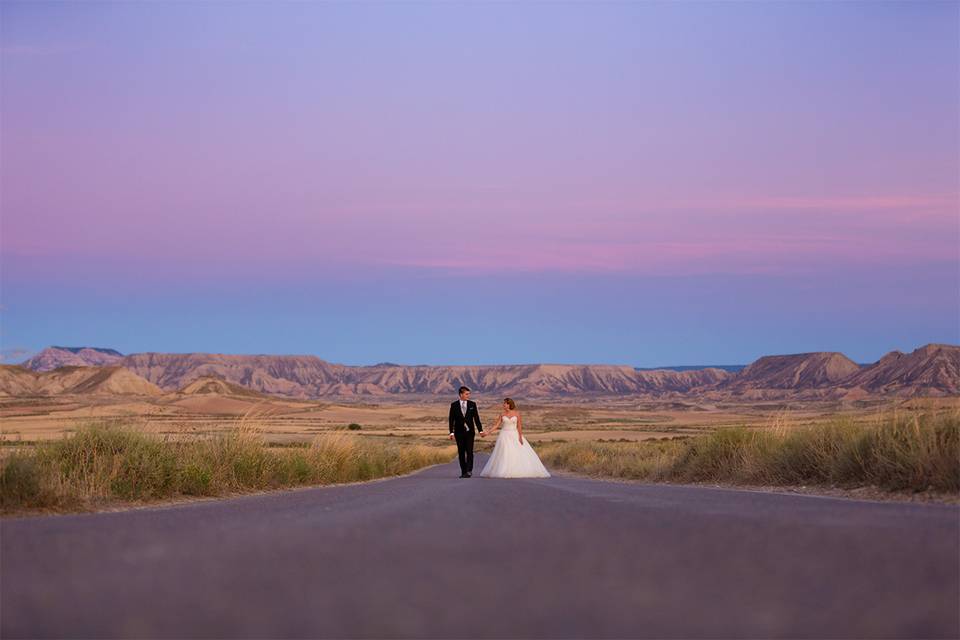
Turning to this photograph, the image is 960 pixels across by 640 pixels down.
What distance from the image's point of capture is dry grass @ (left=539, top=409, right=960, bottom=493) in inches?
589

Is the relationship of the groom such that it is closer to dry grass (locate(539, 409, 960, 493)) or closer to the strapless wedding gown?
the strapless wedding gown

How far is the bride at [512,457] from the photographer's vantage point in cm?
2728

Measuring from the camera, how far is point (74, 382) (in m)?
184

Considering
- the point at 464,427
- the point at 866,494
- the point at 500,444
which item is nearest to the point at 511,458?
the point at 500,444

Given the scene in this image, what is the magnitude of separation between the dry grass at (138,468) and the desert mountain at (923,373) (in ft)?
422

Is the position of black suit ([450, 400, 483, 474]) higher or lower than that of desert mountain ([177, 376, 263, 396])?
lower

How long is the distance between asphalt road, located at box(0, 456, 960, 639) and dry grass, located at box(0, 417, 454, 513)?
2.88 metres

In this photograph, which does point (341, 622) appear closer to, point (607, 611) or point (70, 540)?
point (607, 611)

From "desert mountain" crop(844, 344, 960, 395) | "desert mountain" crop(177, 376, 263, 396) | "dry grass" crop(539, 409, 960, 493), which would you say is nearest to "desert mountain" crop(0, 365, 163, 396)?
"desert mountain" crop(177, 376, 263, 396)

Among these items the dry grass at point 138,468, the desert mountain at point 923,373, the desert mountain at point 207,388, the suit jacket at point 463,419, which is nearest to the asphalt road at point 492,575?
the dry grass at point 138,468

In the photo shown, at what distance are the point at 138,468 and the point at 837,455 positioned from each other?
1130 centimetres

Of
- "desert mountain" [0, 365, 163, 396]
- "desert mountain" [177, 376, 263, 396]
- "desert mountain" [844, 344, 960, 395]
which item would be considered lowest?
"desert mountain" [844, 344, 960, 395]

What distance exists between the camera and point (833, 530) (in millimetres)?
8992

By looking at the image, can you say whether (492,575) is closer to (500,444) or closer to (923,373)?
(500,444)
